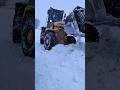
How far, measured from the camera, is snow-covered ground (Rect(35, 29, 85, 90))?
3.89m

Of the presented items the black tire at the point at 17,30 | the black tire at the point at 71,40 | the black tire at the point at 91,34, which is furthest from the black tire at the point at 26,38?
the black tire at the point at 91,34

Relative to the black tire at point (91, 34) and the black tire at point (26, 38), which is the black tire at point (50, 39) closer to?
the black tire at point (26, 38)

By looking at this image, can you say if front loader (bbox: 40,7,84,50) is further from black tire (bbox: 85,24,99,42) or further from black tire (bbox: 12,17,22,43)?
black tire (bbox: 12,17,22,43)

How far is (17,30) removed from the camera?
4.33 m

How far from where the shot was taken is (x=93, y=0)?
3873 millimetres

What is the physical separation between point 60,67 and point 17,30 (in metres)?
0.68

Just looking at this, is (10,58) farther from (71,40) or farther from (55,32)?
(71,40)

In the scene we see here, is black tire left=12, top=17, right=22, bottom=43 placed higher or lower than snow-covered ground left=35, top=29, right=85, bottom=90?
higher

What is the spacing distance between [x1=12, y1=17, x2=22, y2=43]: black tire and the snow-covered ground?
274 mm

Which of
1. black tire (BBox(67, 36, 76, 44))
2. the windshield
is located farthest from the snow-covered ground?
the windshield

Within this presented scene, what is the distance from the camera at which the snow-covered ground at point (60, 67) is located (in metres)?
3.89

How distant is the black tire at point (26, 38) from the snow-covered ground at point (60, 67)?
0.10m

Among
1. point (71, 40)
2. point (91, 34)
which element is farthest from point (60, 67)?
point (91, 34)

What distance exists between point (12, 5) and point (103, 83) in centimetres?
126
